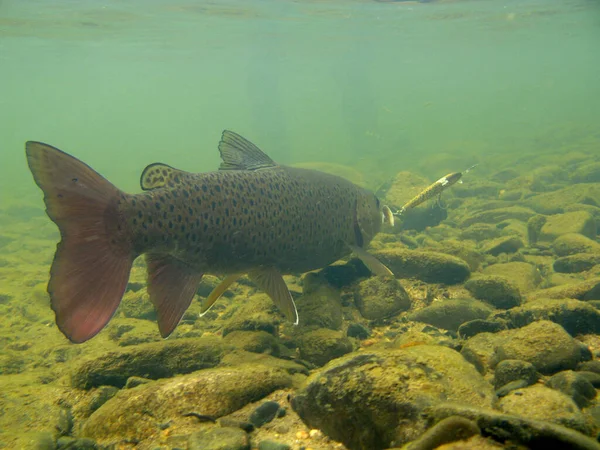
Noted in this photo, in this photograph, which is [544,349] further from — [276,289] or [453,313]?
[276,289]

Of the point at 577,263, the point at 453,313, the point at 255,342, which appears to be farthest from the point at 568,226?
the point at 255,342

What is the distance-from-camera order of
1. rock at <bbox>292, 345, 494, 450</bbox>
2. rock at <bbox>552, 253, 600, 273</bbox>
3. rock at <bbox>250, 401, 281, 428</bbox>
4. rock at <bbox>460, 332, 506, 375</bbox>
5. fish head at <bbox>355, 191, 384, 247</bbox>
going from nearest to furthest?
rock at <bbox>292, 345, 494, 450</bbox>
rock at <bbox>250, 401, 281, 428</bbox>
rock at <bbox>460, 332, 506, 375</bbox>
fish head at <bbox>355, 191, 384, 247</bbox>
rock at <bbox>552, 253, 600, 273</bbox>

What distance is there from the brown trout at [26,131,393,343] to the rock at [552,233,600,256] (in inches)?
158

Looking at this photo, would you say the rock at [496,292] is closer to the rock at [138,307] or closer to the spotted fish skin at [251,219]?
the spotted fish skin at [251,219]

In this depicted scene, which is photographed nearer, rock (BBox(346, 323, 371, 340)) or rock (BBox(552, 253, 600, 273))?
rock (BBox(346, 323, 371, 340))

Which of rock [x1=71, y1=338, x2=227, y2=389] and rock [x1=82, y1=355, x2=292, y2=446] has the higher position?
rock [x1=82, y1=355, x2=292, y2=446]

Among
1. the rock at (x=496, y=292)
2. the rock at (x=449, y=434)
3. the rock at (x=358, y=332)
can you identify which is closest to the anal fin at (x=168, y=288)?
the rock at (x=358, y=332)

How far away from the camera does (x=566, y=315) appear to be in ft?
12.6

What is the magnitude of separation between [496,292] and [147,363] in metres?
4.06

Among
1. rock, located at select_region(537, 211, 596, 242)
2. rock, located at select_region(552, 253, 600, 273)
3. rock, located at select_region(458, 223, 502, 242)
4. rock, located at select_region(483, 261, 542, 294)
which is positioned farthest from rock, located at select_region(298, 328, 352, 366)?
rock, located at select_region(537, 211, 596, 242)

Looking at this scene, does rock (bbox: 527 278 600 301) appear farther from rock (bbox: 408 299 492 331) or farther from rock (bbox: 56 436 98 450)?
rock (bbox: 56 436 98 450)

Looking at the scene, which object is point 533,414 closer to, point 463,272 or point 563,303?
point 563,303

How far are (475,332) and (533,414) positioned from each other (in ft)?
6.06

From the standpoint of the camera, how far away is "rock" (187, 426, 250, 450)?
2.48 m
